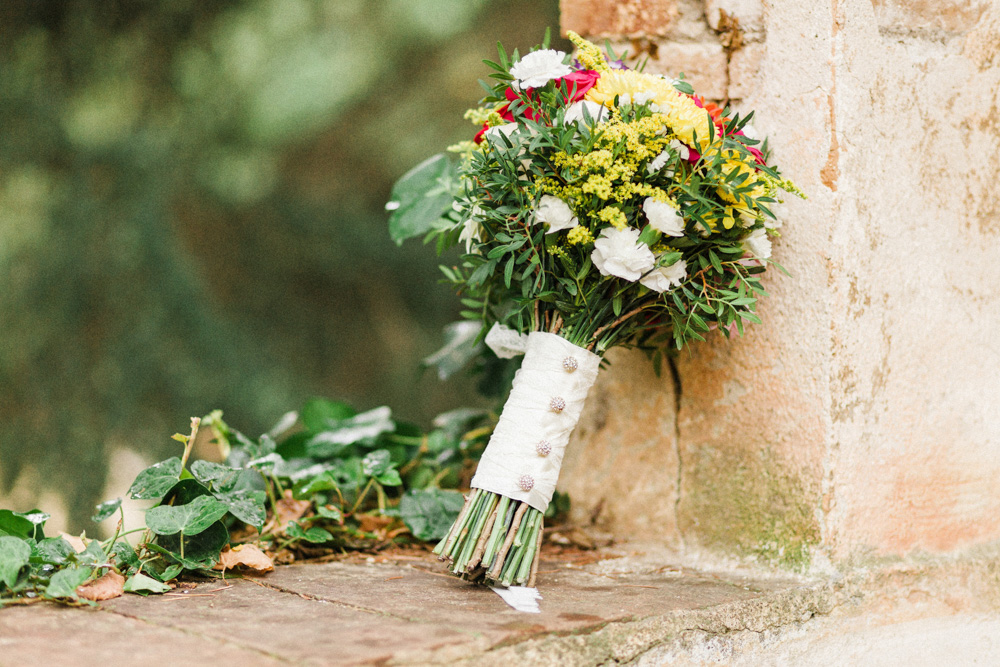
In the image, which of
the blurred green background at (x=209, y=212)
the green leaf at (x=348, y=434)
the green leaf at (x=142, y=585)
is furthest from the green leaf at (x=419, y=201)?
the blurred green background at (x=209, y=212)

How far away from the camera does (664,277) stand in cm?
117

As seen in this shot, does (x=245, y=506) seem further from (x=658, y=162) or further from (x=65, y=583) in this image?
(x=658, y=162)

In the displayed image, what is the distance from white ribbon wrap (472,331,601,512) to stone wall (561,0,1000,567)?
36cm

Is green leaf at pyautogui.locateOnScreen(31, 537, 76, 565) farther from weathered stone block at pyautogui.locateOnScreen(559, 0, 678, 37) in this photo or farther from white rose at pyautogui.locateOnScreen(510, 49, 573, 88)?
weathered stone block at pyautogui.locateOnScreen(559, 0, 678, 37)

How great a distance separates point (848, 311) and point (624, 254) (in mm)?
436

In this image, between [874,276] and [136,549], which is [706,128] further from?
[136,549]

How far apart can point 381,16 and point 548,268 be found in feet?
9.41

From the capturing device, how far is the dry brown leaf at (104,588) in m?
1.06

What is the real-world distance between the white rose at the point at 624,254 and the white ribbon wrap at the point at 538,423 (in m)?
0.15

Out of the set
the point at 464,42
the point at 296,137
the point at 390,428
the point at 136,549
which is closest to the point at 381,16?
the point at 464,42

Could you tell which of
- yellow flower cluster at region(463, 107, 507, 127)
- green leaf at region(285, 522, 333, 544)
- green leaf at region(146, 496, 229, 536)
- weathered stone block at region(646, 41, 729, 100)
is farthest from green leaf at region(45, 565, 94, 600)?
weathered stone block at region(646, 41, 729, 100)

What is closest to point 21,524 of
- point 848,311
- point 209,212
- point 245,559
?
point 245,559

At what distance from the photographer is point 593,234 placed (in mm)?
1160

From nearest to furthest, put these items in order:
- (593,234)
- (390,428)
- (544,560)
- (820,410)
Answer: (593,234) → (820,410) → (544,560) → (390,428)
